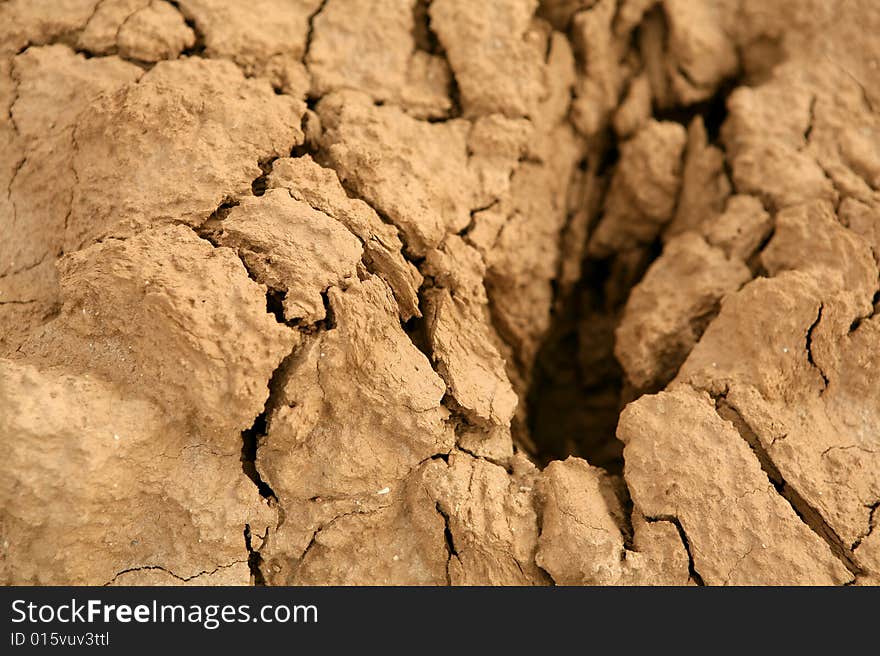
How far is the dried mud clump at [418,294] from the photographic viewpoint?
1853 mm

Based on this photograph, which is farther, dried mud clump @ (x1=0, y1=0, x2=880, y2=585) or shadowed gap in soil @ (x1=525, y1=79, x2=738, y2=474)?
shadowed gap in soil @ (x1=525, y1=79, x2=738, y2=474)

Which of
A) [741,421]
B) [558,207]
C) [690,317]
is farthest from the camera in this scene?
[558,207]

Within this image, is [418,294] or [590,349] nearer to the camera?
[418,294]

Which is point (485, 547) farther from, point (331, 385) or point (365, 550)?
point (331, 385)

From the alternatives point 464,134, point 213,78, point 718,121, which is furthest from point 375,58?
point 718,121

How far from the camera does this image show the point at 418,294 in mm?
2205

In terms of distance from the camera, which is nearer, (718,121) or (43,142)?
(43,142)

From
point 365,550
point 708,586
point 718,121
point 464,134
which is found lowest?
point 365,550

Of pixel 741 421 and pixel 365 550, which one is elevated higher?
pixel 741 421

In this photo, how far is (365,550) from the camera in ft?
6.38

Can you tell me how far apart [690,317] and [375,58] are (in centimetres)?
125

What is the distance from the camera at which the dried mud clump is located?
1.85 m

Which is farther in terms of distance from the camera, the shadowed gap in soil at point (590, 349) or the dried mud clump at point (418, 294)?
the shadowed gap in soil at point (590, 349)

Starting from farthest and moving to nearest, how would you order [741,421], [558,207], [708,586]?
1. [558,207]
2. [741,421]
3. [708,586]
